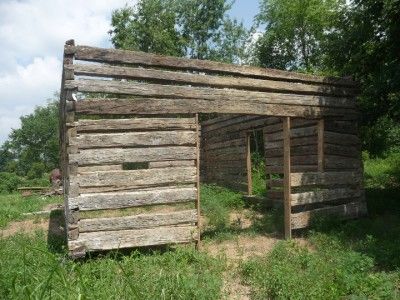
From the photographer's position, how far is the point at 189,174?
760 centimetres

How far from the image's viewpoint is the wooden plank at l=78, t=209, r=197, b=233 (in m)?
6.81

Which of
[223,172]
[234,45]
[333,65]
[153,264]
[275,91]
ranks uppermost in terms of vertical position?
[234,45]

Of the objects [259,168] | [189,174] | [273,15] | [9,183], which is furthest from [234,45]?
[189,174]

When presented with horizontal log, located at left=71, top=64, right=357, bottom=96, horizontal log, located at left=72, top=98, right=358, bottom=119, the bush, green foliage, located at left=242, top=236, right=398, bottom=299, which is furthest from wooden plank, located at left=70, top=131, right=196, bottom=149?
the bush

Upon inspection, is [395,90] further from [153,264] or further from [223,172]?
[223,172]

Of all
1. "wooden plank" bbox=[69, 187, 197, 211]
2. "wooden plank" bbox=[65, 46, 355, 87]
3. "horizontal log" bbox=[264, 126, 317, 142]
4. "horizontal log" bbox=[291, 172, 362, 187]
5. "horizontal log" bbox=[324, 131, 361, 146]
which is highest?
"wooden plank" bbox=[65, 46, 355, 87]

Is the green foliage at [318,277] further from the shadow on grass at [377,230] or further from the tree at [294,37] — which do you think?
the tree at [294,37]

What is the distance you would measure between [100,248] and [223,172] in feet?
33.2

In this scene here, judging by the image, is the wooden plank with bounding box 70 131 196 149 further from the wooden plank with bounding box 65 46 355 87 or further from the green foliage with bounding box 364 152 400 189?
the green foliage with bounding box 364 152 400 189

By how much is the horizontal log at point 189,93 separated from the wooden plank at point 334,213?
2.44m

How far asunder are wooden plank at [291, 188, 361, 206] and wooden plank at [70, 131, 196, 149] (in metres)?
2.89

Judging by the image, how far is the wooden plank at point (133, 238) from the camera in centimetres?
673

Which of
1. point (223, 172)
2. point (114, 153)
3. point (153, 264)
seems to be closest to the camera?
point (153, 264)

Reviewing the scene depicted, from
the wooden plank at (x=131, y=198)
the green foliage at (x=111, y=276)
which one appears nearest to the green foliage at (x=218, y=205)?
the wooden plank at (x=131, y=198)
